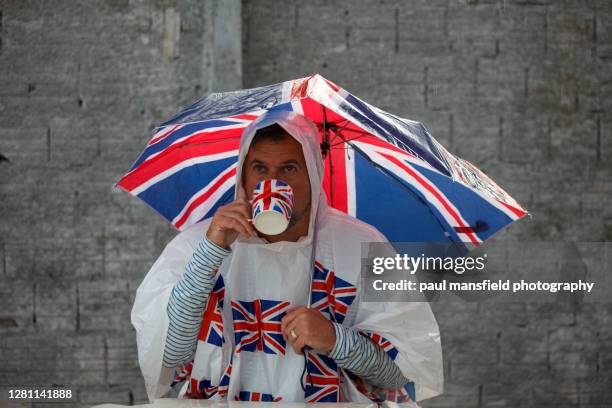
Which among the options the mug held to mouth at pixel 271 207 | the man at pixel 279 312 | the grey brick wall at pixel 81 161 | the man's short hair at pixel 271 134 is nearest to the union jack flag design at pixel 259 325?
the man at pixel 279 312

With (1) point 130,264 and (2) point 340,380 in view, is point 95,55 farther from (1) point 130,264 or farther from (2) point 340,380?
(2) point 340,380

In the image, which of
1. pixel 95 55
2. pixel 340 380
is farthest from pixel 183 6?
pixel 340 380

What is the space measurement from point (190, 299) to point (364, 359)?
1.91 feet

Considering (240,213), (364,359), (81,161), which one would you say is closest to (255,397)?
(364,359)

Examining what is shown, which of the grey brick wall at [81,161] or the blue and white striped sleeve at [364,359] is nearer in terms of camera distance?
the blue and white striped sleeve at [364,359]

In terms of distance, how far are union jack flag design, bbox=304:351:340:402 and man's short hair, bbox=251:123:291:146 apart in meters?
0.72

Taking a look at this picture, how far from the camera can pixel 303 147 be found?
2.67 meters

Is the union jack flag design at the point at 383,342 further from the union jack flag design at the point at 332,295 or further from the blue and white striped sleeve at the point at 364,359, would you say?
the union jack flag design at the point at 332,295

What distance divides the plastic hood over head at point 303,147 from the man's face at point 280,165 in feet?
0.07

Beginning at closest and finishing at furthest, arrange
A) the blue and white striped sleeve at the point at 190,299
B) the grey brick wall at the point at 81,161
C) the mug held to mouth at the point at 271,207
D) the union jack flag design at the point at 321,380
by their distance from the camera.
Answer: the mug held to mouth at the point at 271,207, the blue and white striped sleeve at the point at 190,299, the union jack flag design at the point at 321,380, the grey brick wall at the point at 81,161

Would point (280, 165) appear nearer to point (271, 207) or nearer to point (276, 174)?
point (276, 174)

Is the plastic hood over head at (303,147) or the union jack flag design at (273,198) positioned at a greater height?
the plastic hood over head at (303,147)

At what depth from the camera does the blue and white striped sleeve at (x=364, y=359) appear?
8.20ft

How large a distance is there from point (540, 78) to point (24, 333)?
322 centimetres
